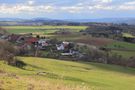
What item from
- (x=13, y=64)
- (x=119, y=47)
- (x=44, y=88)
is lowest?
(x=119, y=47)

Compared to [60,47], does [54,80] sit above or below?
above

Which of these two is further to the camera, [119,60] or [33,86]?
[119,60]

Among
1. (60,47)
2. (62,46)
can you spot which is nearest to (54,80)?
(60,47)

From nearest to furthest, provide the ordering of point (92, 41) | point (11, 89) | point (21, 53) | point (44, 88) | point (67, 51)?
point (11, 89)
point (44, 88)
point (21, 53)
point (67, 51)
point (92, 41)

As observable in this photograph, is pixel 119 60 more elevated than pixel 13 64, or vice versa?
pixel 13 64

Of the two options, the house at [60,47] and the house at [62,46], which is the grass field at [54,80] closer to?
the house at [60,47]

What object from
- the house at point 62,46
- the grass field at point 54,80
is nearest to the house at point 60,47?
the house at point 62,46

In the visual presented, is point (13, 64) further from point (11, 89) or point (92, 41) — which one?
point (92, 41)

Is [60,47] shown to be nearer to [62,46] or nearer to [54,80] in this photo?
[62,46]

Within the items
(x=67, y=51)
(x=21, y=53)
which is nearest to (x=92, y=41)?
(x=67, y=51)

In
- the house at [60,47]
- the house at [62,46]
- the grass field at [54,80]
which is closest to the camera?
the grass field at [54,80]

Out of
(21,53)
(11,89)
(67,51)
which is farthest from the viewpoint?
(67,51)
